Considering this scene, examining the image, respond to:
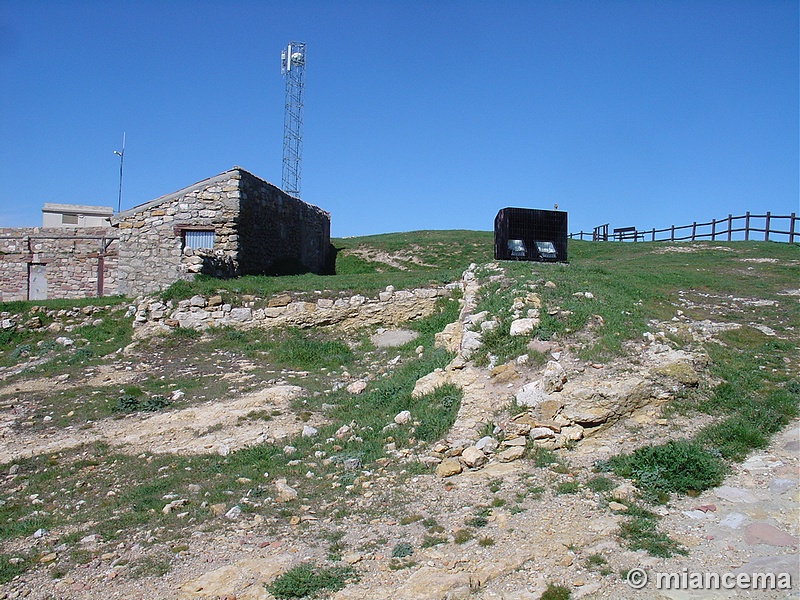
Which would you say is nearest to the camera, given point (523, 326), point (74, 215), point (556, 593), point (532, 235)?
point (556, 593)

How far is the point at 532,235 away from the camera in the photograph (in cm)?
1736

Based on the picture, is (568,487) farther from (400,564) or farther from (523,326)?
(523,326)

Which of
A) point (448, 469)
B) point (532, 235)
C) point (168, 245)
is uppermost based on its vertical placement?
point (532, 235)

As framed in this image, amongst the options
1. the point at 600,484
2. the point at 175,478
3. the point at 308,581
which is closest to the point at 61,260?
the point at 175,478

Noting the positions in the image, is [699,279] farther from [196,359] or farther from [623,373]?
[196,359]

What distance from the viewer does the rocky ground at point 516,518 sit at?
448 centimetres

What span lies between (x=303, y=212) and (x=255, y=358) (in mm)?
12128

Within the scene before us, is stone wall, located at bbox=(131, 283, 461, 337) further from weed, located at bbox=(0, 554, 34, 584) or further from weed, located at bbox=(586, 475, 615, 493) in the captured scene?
weed, located at bbox=(586, 475, 615, 493)

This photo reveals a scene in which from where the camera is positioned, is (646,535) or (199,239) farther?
(199,239)

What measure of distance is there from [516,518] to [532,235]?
13.0m

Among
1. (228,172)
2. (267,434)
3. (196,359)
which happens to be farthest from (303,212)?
(267,434)

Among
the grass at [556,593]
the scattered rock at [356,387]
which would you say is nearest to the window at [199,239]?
the scattered rock at [356,387]

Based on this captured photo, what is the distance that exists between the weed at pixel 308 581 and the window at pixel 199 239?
14.5m

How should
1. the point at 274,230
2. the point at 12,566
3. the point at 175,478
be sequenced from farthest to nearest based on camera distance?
the point at 274,230
the point at 175,478
the point at 12,566
